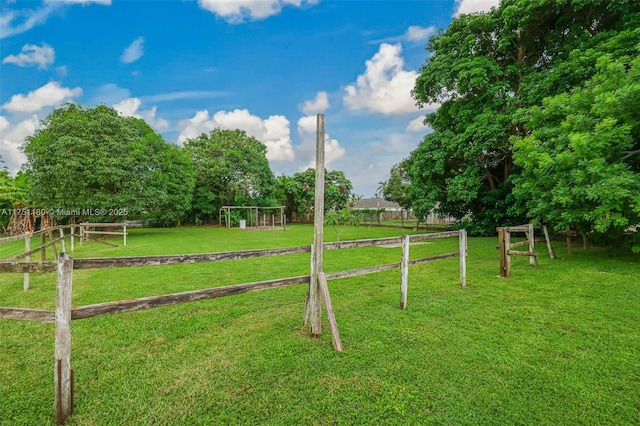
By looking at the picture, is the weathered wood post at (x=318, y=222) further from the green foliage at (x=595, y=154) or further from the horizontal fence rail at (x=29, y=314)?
the green foliage at (x=595, y=154)

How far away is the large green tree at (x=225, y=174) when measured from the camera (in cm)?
2606

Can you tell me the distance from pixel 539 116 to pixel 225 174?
23368 millimetres

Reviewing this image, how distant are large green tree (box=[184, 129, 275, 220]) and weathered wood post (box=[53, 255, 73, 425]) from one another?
25.0 metres

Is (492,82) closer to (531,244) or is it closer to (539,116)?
(539,116)

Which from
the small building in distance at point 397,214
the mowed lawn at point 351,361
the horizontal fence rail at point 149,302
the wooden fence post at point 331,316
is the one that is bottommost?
the mowed lawn at point 351,361

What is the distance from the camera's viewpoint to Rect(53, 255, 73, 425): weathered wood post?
75.1 inches

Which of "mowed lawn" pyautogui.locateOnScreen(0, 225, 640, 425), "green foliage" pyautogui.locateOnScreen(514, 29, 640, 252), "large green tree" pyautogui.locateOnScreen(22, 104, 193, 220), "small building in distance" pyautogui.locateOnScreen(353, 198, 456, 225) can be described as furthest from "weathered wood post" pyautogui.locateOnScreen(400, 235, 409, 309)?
"large green tree" pyautogui.locateOnScreen(22, 104, 193, 220)

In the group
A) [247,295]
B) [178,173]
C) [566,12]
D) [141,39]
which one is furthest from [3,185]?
[566,12]

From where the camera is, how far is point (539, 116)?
8.67 metres

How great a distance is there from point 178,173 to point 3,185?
10.1 meters

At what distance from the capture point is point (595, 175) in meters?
6.48

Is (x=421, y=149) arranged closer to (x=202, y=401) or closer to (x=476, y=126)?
(x=476, y=126)

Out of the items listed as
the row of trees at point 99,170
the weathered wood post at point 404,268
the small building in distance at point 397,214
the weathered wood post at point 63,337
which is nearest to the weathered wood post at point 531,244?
the weathered wood post at point 404,268

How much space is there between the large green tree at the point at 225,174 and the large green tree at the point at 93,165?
859 cm
